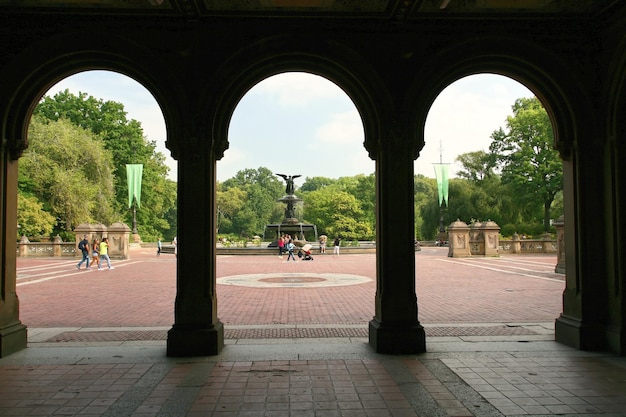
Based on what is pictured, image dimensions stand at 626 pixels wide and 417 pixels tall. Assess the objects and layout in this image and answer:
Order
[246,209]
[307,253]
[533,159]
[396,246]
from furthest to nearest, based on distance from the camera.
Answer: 1. [246,209]
2. [533,159]
3. [307,253]
4. [396,246]

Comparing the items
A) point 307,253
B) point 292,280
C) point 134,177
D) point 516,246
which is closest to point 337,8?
point 292,280

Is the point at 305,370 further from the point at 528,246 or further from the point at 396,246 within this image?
the point at 528,246

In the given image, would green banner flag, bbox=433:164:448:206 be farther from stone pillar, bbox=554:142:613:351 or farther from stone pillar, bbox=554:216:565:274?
stone pillar, bbox=554:142:613:351

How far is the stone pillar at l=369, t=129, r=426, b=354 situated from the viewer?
7055 millimetres

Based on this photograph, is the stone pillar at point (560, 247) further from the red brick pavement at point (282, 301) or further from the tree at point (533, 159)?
the tree at point (533, 159)

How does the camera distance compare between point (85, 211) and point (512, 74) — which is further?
point (85, 211)

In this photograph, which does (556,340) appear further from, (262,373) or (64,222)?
(64,222)

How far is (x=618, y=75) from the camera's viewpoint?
6875 millimetres

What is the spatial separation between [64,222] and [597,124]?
38.0m

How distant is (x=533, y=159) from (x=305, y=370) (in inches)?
1575

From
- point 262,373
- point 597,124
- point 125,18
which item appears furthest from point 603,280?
point 125,18

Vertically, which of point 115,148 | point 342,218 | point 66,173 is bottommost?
point 342,218

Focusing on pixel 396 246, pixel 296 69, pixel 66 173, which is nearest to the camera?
pixel 396 246

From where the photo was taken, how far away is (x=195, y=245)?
7066 mm
